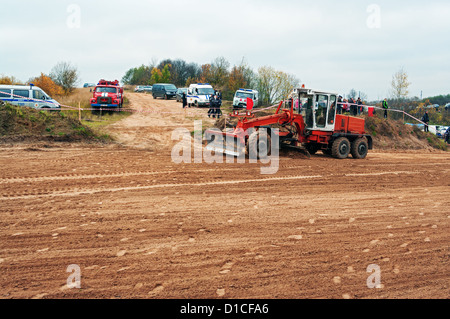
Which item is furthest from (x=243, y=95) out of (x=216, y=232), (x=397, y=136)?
(x=216, y=232)

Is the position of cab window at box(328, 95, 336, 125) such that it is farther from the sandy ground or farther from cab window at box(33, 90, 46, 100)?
cab window at box(33, 90, 46, 100)

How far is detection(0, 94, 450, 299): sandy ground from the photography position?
5.11 meters

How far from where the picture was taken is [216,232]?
7031 mm

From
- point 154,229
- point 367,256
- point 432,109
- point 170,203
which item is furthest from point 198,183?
point 432,109

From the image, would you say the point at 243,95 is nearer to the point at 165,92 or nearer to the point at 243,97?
the point at 243,97

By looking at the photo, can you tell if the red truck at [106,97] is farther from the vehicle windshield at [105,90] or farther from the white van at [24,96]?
the white van at [24,96]

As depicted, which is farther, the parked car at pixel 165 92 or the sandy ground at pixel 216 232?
the parked car at pixel 165 92

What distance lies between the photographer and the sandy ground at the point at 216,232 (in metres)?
5.11

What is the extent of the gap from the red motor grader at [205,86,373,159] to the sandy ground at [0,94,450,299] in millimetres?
2462

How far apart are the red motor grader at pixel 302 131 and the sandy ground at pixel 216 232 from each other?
2462 mm

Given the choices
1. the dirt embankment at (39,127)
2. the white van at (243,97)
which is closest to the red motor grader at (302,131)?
the dirt embankment at (39,127)

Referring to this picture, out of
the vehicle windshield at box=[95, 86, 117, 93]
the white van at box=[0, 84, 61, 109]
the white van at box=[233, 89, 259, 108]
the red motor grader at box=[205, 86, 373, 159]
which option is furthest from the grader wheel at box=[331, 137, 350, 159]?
the vehicle windshield at box=[95, 86, 117, 93]

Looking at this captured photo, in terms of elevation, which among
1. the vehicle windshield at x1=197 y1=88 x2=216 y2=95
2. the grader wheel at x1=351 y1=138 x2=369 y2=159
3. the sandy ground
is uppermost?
the vehicle windshield at x1=197 y1=88 x2=216 y2=95
